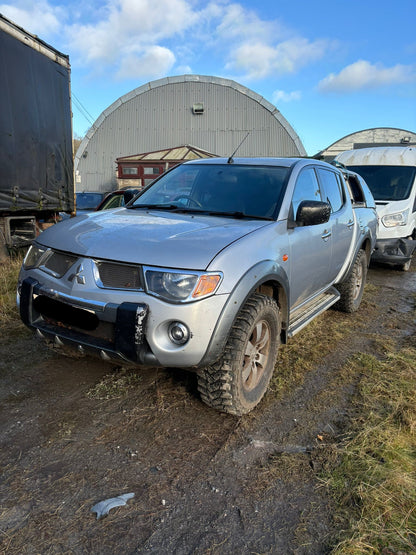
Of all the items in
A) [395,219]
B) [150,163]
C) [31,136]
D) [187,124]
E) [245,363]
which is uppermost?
[187,124]

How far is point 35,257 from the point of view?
9.50 feet

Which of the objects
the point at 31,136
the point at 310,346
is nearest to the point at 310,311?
the point at 310,346

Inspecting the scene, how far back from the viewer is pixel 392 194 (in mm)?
8359

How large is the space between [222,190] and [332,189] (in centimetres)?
163

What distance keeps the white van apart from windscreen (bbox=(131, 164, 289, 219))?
5.15 metres

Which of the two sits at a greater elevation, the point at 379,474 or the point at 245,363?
the point at 245,363

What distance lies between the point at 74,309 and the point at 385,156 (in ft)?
27.8

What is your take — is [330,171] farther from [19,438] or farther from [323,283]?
[19,438]

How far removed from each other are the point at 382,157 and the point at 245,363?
25.7 ft

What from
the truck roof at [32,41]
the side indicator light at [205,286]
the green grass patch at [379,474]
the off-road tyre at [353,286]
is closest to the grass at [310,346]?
the off-road tyre at [353,286]

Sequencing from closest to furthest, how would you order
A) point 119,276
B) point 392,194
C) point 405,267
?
1. point 119,276
2. point 405,267
3. point 392,194

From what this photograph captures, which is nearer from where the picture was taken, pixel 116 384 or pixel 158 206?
pixel 116 384

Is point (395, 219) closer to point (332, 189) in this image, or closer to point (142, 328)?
point (332, 189)

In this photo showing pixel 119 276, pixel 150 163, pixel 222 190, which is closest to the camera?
pixel 119 276
